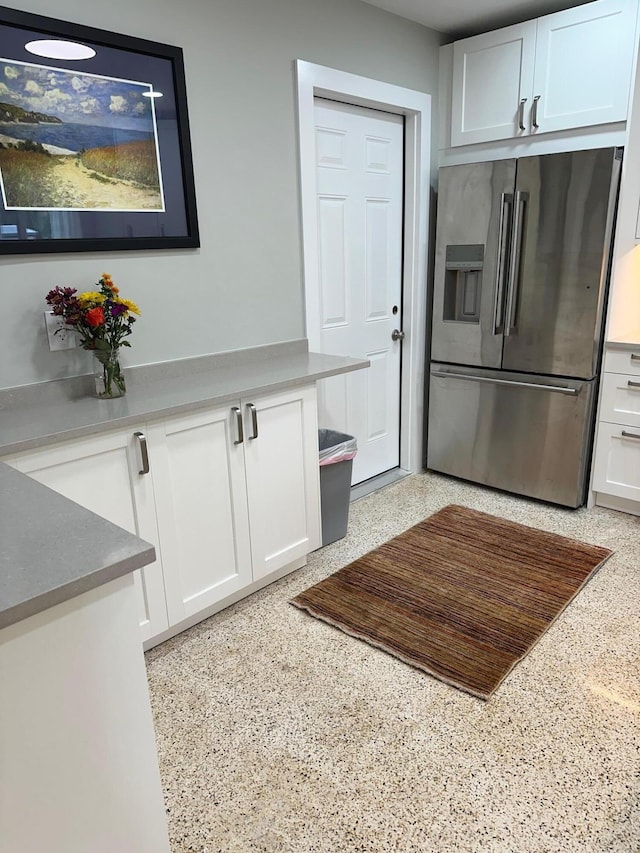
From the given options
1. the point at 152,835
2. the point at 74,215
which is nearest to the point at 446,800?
the point at 152,835

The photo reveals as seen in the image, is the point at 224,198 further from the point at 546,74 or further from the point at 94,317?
the point at 546,74

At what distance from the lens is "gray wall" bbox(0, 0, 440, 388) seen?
6.91 ft

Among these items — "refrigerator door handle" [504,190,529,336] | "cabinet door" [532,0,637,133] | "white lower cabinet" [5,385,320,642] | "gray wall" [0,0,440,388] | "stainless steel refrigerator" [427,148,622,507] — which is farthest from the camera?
"refrigerator door handle" [504,190,529,336]

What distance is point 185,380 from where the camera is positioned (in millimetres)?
2432

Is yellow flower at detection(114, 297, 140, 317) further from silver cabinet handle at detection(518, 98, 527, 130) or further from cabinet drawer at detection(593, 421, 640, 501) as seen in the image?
cabinet drawer at detection(593, 421, 640, 501)

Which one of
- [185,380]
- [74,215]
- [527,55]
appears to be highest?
[527,55]

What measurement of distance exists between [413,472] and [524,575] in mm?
1338

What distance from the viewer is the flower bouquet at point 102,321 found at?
202cm

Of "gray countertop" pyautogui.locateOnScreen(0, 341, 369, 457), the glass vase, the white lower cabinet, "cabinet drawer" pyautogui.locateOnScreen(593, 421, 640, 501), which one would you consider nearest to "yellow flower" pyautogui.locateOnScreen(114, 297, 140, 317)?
the glass vase

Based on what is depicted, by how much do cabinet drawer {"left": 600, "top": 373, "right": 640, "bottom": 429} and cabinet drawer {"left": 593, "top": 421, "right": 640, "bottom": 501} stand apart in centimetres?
4

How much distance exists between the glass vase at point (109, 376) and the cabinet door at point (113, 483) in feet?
0.99

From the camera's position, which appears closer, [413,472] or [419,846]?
[419,846]

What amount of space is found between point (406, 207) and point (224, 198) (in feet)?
4.48

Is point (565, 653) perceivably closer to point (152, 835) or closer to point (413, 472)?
point (152, 835)
